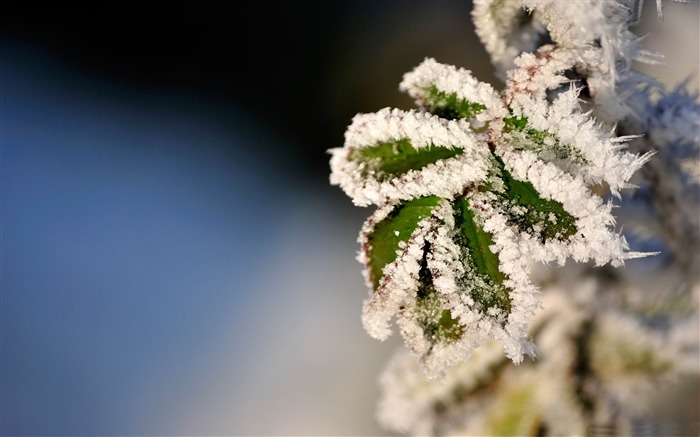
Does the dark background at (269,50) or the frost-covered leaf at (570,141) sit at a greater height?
the dark background at (269,50)

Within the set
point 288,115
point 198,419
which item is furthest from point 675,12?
point 198,419

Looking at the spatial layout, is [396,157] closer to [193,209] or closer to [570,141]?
[570,141]

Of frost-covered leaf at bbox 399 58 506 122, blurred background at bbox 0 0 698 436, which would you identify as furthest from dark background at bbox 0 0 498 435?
frost-covered leaf at bbox 399 58 506 122

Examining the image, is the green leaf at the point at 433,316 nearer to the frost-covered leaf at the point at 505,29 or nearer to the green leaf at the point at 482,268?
the green leaf at the point at 482,268

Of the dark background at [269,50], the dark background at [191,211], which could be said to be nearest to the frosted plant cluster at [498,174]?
the dark background at [191,211]

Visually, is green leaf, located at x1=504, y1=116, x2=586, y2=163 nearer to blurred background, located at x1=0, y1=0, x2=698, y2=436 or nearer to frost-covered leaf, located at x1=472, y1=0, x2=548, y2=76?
frost-covered leaf, located at x1=472, y1=0, x2=548, y2=76

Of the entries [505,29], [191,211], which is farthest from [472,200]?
[191,211]

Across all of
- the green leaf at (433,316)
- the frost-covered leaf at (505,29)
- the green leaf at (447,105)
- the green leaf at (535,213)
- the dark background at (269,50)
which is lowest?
the green leaf at (433,316)
